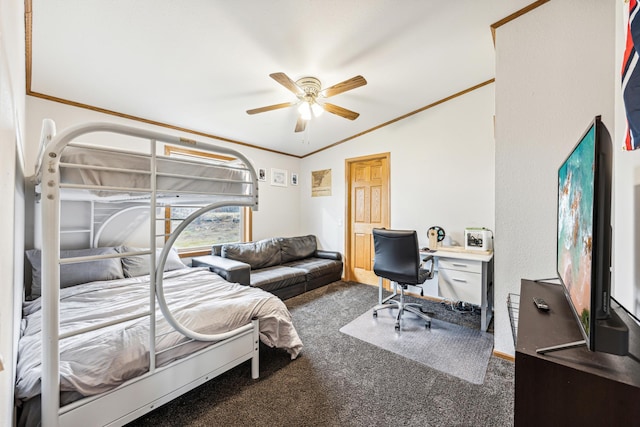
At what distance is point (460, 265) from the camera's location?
262 centimetres

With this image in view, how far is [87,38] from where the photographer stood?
5.76 feet

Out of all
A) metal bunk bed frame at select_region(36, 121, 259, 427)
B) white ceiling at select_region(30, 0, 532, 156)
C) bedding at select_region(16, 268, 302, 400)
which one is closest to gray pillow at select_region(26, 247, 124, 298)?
bedding at select_region(16, 268, 302, 400)

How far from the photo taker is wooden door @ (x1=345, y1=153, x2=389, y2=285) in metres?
3.92

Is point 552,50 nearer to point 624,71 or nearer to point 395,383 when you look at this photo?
point 624,71

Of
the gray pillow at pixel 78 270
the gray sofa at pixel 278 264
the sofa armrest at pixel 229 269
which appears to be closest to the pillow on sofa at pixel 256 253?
the gray sofa at pixel 278 264

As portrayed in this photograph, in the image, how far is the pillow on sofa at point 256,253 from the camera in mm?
3422

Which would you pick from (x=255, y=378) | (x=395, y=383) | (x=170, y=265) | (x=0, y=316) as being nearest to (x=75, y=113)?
(x=170, y=265)

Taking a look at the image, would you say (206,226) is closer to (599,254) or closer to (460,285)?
(460,285)

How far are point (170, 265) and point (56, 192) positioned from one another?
77.5 inches

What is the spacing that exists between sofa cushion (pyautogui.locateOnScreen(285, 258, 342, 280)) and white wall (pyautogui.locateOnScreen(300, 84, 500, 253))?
30.5 inches

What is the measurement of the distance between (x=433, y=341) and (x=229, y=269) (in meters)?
2.19

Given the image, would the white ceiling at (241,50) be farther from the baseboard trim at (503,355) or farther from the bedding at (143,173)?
the baseboard trim at (503,355)

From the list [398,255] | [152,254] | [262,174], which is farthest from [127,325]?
[262,174]

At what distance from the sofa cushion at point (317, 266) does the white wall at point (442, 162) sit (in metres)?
0.78
